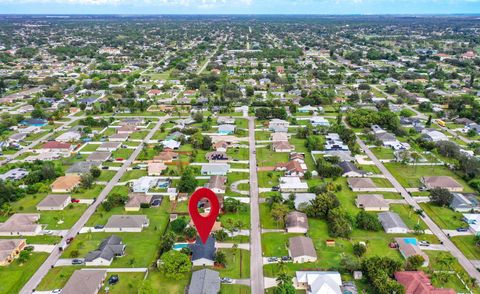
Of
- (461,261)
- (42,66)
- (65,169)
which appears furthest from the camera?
(42,66)

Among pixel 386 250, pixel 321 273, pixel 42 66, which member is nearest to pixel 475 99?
pixel 386 250

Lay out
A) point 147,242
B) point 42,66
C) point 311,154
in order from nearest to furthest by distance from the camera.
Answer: point 147,242 → point 311,154 → point 42,66

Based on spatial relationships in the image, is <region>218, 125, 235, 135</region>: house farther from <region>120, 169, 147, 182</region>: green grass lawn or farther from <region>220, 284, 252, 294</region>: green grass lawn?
<region>220, 284, 252, 294</region>: green grass lawn

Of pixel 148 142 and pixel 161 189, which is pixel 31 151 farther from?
pixel 161 189

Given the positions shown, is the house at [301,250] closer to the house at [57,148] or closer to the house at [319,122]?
the house at [319,122]

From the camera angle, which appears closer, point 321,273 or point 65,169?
point 321,273

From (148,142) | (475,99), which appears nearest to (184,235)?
(148,142)

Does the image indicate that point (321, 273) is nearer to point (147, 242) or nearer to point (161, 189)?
point (147, 242)

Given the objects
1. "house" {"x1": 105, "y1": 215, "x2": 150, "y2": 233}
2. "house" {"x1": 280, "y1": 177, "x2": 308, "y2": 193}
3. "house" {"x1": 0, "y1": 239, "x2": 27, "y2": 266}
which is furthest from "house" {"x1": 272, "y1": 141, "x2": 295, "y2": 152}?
"house" {"x1": 0, "y1": 239, "x2": 27, "y2": 266}
